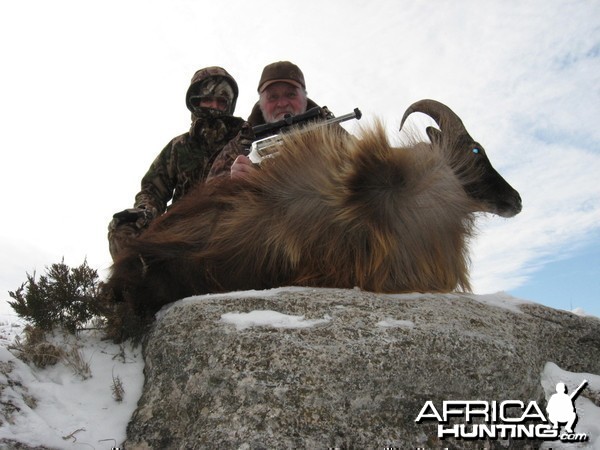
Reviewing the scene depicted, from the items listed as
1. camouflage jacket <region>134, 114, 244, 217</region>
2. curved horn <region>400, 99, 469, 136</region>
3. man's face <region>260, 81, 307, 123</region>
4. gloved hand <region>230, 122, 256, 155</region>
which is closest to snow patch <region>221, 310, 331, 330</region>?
curved horn <region>400, 99, 469, 136</region>

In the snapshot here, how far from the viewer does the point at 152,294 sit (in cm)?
277

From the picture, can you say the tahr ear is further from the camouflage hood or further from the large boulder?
Answer: the camouflage hood

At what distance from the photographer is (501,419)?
2010 mm

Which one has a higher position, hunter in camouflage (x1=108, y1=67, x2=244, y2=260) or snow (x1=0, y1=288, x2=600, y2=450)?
hunter in camouflage (x1=108, y1=67, x2=244, y2=260)

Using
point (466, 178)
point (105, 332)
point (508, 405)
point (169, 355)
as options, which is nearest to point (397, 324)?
point (508, 405)

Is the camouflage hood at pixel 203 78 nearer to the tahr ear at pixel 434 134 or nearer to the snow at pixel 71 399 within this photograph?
the tahr ear at pixel 434 134

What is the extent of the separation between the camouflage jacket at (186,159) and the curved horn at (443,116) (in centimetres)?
201

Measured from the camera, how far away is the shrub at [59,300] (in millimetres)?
2621

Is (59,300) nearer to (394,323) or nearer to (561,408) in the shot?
(394,323)

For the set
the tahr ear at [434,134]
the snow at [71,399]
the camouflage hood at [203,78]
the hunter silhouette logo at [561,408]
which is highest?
the camouflage hood at [203,78]

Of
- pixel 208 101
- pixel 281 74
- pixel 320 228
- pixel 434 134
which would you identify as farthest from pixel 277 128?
pixel 320 228

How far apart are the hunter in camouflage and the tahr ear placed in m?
2.20

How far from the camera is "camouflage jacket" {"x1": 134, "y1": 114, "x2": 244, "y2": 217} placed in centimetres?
484

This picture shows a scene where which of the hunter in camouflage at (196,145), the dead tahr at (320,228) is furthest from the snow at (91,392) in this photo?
the hunter in camouflage at (196,145)
